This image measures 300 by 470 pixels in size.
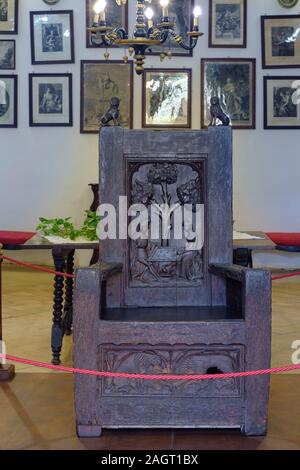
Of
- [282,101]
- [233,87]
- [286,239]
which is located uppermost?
[233,87]

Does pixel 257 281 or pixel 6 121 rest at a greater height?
pixel 6 121

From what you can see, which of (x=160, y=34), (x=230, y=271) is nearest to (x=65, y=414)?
(x=230, y=271)

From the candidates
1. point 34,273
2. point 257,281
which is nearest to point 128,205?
point 257,281

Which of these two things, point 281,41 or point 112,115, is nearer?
point 112,115

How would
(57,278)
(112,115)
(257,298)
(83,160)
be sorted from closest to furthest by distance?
(257,298) < (112,115) < (57,278) < (83,160)

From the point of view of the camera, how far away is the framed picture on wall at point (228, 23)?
889cm

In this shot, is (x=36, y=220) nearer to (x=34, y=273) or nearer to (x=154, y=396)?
(x=34, y=273)

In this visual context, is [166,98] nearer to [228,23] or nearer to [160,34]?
[228,23]

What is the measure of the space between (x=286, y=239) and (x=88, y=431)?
17.8 feet

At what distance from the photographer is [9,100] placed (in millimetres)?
9109

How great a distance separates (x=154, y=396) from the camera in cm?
319

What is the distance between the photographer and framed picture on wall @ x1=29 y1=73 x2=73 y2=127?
9039 millimetres

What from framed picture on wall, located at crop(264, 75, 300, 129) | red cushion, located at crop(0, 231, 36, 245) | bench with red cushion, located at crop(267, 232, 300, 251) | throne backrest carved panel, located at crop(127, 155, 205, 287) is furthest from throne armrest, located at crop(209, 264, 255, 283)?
framed picture on wall, located at crop(264, 75, 300, 129)

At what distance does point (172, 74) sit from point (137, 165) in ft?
17.8
